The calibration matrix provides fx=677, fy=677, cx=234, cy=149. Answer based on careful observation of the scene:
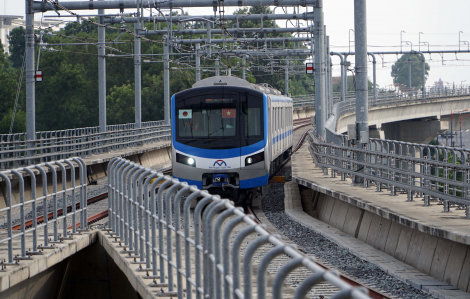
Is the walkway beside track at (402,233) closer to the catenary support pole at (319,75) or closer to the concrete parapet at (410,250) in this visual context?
the concrete parapet at (410,250)

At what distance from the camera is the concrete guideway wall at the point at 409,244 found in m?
9.58

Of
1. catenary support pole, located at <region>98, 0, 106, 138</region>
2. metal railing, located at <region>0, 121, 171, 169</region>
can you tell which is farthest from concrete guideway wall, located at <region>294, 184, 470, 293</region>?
catenary support pole, located at <region>98, 0, 106, 138</region>

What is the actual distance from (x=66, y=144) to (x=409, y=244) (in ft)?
55.1

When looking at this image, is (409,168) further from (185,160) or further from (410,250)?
(185,160)

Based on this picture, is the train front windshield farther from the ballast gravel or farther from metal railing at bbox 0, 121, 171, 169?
metal railing at bbox 0, 121, 171, 169

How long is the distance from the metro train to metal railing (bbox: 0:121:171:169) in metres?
5.91

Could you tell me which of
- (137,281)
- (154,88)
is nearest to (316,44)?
(137,281)

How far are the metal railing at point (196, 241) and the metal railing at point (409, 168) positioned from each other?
16.9 ft

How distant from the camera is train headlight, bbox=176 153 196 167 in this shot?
1706 centimetres

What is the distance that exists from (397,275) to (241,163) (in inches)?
294

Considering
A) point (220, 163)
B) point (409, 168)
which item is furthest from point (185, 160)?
point (409, 168)

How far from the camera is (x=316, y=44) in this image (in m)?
26.6

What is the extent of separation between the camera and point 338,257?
11617 mm

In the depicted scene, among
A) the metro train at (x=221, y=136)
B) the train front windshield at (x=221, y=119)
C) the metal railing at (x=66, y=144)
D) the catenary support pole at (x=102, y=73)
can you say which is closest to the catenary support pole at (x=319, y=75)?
the metal railing at (x=66, y=144)
